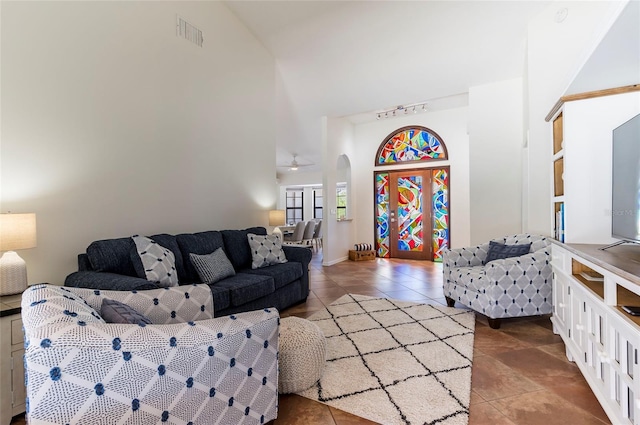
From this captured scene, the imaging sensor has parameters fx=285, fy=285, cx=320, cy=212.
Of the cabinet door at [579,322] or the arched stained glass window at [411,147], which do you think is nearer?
the cabinet door at [579,322]

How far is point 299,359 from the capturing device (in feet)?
5.46

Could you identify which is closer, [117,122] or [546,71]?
[117,122]

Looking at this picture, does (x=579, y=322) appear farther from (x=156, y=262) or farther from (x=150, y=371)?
(x=156, y=262)

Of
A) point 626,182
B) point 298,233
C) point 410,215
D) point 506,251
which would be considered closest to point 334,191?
point 298,233

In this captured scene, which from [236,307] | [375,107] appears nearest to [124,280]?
[236,307]

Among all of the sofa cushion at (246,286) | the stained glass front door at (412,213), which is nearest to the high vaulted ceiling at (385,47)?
the stained glass front door at (412,213)

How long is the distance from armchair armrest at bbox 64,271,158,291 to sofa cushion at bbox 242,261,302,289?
4.01 ft

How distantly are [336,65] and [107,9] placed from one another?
300 cm

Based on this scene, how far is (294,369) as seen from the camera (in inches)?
65.2

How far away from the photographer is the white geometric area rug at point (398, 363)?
158cm

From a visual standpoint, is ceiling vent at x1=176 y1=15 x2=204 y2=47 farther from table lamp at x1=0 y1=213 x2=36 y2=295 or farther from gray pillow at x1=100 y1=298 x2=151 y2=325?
gray pillow at x1=100 y1=298 x2=151 y2=325

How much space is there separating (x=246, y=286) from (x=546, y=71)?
4012mm

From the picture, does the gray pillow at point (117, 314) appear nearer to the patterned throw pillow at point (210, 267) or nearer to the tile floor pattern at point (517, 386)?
the tile floor pattern at point (517, 386)

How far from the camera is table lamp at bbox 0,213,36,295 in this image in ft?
5.35
